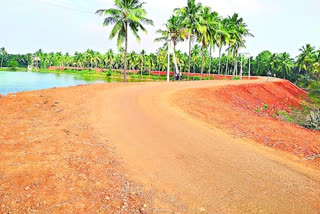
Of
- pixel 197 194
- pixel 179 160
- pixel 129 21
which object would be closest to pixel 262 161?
pixel 179 160

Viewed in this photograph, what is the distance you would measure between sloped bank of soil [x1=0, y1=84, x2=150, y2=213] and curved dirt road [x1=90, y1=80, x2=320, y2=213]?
0.46 metres

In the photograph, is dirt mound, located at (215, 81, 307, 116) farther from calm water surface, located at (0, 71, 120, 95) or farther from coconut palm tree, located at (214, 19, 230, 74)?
calm water surface, located at (0, 71, 120, 95)

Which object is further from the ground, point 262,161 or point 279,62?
point 279,62

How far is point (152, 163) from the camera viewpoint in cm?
556

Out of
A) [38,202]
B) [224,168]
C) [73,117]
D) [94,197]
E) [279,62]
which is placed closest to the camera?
→ [38,202]

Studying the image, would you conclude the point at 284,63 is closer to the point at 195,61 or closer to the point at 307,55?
the point at 307,55

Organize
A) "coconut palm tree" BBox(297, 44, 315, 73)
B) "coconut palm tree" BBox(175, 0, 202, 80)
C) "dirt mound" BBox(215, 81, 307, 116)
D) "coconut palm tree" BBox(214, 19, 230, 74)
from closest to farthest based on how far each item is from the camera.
→ "dirt mound" BBox(215, 81, 307, 116)
"coconut palm tree" BBox(175, 0, 202, 80)
"coconut palm tree" BBox(214, 19, 230, 74)
"coconut palm tree" BBox(297, 44, 315, 73)

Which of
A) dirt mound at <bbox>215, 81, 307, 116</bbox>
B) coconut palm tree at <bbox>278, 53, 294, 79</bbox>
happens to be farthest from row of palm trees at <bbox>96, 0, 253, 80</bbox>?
coconut palm tree at <bbox>278, 53, 294, 79</bbox>

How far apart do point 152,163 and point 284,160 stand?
3.44m

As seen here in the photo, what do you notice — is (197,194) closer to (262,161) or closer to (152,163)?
(152,163)

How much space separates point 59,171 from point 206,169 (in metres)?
3.12

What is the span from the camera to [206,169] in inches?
211

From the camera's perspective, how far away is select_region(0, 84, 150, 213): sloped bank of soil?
12.5 ft

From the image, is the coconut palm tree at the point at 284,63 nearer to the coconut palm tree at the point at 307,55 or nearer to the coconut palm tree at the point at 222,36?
the coconut palm tree at the point at 307,55
